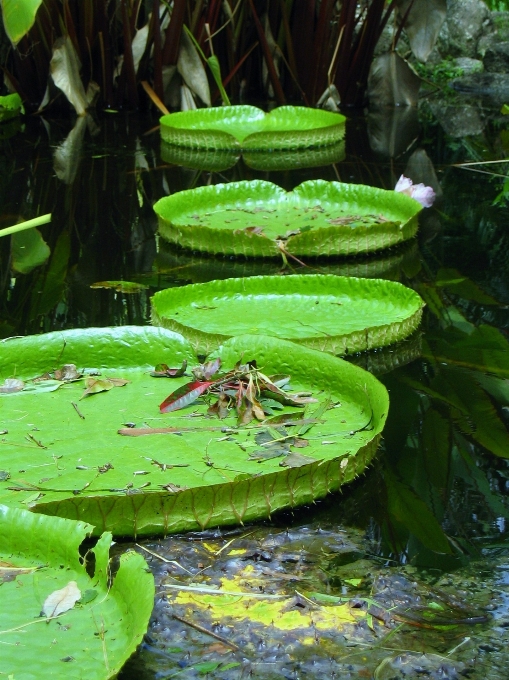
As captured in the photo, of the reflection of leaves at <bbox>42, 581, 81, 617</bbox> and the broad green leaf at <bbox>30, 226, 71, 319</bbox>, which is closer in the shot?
the reflection of leaves at <bbox>42, 581, 81, 617</bbox>

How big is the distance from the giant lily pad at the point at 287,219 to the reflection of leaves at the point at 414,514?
1408 millimetres

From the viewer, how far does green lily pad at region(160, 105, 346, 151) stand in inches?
204

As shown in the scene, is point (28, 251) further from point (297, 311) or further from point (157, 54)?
point (157, 54)

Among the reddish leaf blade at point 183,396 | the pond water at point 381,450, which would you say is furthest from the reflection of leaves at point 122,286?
the reddish leaf blade at point 183,396

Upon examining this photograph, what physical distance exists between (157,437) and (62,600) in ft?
1.76

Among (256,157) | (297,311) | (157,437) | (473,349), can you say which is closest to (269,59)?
(256,157)

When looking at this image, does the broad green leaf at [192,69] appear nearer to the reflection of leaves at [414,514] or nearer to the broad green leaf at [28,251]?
the broad green leaf at [28,251]

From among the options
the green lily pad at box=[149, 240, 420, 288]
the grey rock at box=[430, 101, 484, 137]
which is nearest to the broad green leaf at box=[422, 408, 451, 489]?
the green lily pad at box=[149, 240, 420, 288]

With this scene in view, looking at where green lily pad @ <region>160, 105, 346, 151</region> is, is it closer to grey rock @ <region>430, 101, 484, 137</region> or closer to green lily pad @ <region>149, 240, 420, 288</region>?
grey rock @ <region>430, 101, 484, 137</region>

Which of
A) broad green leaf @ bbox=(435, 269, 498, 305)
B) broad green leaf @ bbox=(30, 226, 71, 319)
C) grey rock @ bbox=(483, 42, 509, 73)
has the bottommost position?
broad green leaf @ bbox=(435, 269, 498, 305)

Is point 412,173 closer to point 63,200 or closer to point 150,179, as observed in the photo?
point 150,179

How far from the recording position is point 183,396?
1909mm

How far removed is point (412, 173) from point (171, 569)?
3446 mm

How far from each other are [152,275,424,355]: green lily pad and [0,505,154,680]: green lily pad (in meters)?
0.94
